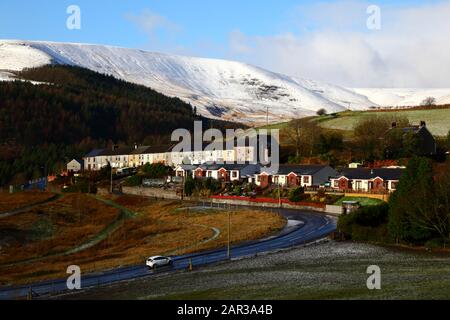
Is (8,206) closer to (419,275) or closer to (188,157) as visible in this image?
(188,157)

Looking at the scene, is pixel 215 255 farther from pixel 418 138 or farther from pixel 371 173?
pixel 418 138

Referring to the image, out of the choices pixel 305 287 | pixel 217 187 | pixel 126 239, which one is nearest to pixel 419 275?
pixel 305 287

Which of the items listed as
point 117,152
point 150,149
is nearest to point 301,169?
point 150,149

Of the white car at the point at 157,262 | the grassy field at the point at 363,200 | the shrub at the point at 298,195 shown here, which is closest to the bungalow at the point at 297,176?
the shrub at the point at 298,195

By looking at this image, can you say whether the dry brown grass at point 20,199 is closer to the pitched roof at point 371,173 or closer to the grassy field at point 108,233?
the grassy field at point 108,233
